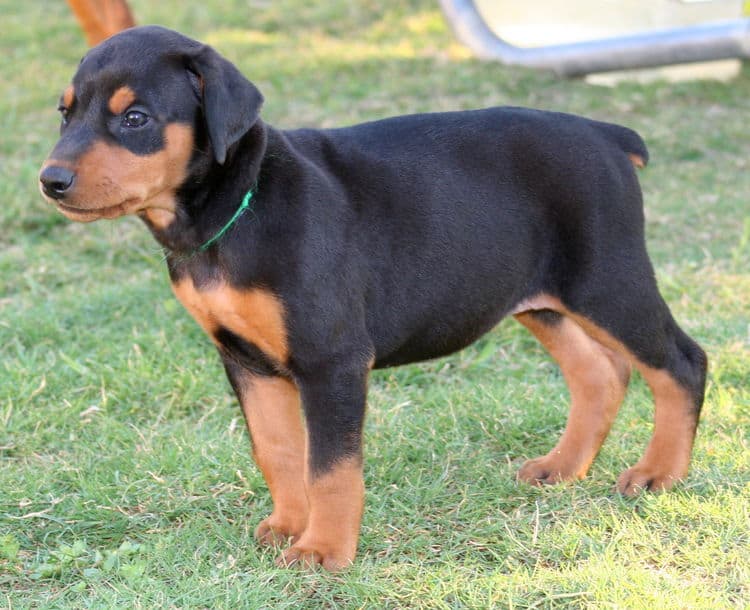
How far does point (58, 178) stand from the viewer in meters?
3.25

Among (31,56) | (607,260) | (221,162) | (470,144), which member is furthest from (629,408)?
(31,56)

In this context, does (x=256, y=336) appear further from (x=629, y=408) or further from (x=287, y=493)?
(x=629, y=408)

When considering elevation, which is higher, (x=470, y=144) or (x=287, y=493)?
(x=470, y=144)

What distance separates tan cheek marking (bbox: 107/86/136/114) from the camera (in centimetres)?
334

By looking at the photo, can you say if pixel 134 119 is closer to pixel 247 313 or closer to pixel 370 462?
pixel 247 313

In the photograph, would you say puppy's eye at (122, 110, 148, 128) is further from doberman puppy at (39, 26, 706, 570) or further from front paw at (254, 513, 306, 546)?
front paw at (254, 513, 306, 546)

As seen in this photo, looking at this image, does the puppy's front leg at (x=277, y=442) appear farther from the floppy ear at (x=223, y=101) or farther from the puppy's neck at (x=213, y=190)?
the floppy ear at (x=223, y=101)

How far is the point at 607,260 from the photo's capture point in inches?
157

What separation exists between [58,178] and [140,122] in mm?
310

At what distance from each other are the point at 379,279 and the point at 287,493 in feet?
2.82

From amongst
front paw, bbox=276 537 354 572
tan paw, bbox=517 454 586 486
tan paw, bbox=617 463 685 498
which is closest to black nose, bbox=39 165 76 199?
front paw, bbox=276 537 354 572

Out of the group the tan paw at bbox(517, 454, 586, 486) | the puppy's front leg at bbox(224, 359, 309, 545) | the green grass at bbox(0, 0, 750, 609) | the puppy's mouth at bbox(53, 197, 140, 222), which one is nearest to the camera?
the puppy's mouth at bbox(53, 197, 140, 222)

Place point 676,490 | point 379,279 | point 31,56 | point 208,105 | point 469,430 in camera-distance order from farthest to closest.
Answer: point 31,56, point 469,430, point 676,490, point 379,279, point 208,105

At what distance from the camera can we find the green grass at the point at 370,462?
11.8ft
